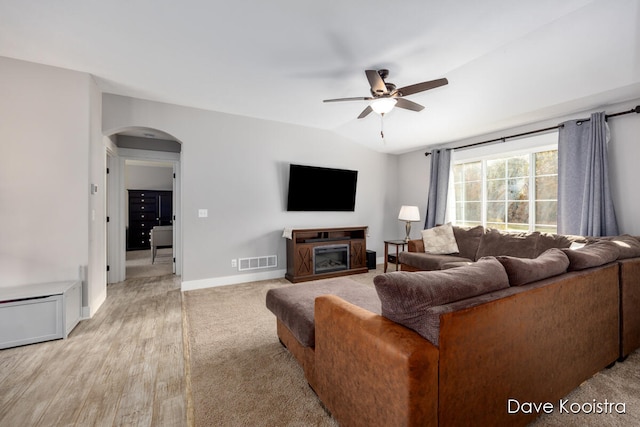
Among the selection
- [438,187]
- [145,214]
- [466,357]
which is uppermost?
[438,187]

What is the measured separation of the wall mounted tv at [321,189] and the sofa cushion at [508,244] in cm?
229

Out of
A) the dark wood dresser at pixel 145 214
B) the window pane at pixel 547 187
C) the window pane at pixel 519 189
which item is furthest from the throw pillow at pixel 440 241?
the dark wood dresser at pixel 145 214

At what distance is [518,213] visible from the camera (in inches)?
157

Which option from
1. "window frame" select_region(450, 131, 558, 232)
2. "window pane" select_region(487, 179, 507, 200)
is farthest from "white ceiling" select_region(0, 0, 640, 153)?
"window pane" select_region(487, 179, 507, 200)

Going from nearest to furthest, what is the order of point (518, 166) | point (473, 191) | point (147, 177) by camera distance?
point (518, 166)
point (473, 191)
point (147, 177)

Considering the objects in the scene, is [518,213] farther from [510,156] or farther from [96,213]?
[96,213]

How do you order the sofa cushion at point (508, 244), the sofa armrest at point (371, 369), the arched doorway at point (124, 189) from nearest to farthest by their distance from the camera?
the sofa armrest at point (371, 369) < the sofa cushion at point (508, 244) < the arched doorway at point (124, 189)

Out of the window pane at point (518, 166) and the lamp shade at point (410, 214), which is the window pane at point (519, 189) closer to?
the window pane at point (518, 166)

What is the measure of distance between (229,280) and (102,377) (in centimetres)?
224

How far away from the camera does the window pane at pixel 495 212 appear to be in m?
4.21

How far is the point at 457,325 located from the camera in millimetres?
1033

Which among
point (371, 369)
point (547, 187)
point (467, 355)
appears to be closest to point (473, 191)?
point (547, 187)

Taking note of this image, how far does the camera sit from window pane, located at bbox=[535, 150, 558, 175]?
3.60m

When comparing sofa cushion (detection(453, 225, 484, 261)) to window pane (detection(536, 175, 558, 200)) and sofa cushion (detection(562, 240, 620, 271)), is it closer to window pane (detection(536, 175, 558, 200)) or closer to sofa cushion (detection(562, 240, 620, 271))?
window pane (detection(536, 175, 558, 200))
